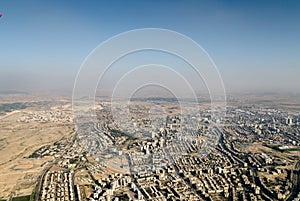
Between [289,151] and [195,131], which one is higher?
[195,131]

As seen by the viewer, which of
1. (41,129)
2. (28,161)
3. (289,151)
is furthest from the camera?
(41,129)

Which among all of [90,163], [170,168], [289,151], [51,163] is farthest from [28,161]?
[289,151]

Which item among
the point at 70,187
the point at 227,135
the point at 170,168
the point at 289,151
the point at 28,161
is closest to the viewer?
the point at 70,187

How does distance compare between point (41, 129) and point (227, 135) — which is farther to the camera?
point (41, 129)

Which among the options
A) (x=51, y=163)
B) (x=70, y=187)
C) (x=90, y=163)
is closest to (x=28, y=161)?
(x=51, y=163)

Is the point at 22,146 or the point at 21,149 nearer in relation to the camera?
the point at 21,149

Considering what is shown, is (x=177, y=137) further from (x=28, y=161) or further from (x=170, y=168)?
(x=28, y=161)

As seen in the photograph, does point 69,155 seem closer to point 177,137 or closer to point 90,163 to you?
point 90,163

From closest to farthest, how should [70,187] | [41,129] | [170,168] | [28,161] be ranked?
1. [70,187]
2. [170,168]
3. [28,161]
4. [41,129]

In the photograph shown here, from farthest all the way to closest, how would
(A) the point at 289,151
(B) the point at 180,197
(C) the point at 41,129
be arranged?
(C) the point at 41,129, (A) the point at 289,151, (B) the point at 180,197
